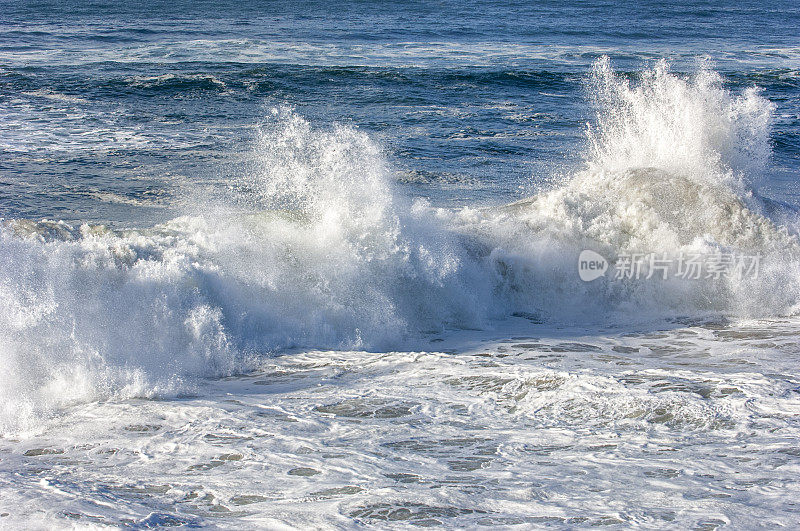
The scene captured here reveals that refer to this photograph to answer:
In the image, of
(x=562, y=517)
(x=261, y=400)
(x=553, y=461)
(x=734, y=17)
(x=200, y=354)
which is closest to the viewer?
(x=562, y=517)

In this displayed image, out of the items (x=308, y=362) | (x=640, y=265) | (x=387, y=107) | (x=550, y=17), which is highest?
(x=550, y=17)

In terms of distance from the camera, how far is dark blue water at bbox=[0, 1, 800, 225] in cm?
1089

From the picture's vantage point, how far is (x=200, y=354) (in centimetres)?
558

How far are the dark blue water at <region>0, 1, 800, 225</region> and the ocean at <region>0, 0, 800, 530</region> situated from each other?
0.43 ft

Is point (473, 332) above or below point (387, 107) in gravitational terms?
below

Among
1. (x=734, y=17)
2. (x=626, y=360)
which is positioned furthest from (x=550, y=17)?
(x=626, y=360)

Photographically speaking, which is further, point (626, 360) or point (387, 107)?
point (387, 107)

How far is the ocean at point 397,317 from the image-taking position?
142 inches

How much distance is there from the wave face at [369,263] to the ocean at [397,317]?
0.03 metres

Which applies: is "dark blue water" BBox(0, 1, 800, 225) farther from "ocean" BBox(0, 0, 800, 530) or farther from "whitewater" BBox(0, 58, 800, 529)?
"whitewater" BBox(0, 58, 800, 529)

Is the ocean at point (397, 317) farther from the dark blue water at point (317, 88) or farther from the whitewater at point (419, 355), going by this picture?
the dark blue water at point (317, 88)

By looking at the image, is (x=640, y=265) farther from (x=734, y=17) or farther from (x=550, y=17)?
(x=734, y=17)

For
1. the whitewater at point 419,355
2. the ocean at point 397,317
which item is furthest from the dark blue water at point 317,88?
the whitewater at point 419,355

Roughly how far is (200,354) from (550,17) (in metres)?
30.1
